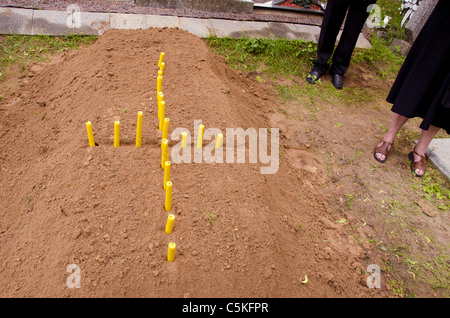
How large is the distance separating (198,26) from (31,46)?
226 centimetres

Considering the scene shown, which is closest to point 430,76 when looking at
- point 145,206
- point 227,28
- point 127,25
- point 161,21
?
point 145,206

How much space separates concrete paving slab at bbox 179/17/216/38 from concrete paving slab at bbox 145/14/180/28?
0.30 ft

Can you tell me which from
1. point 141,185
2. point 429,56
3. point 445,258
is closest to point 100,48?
point 141,185

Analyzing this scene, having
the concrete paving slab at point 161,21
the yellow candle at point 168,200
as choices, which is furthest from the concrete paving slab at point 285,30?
the yellow candle at point 168,200

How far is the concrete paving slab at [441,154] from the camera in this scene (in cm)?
336

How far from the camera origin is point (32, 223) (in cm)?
214

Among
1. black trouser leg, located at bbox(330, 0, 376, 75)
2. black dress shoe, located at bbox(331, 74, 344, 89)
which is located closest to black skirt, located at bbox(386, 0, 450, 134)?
black trouser leg, located at bbox(330, 0, 376, 75)

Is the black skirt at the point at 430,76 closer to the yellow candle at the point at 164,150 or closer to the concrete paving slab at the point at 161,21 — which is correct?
the yellow candle at the point at 164,150

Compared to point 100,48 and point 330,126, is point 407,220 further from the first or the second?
point 100,48

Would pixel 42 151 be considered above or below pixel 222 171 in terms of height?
below

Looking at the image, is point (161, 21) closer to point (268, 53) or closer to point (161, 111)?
point (268, 53)

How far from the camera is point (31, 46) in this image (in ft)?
13.4

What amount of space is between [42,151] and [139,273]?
59.5 inches

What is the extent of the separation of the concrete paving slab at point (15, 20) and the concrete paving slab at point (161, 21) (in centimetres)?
155
